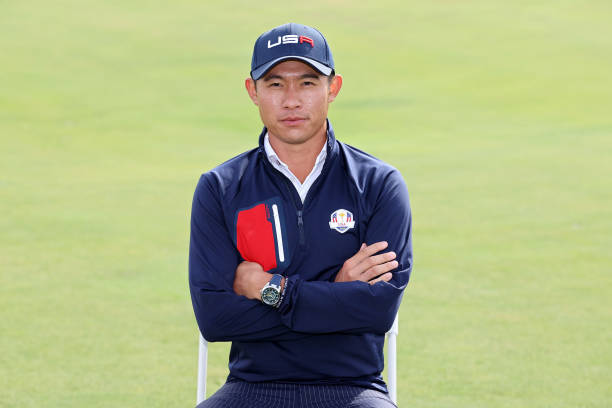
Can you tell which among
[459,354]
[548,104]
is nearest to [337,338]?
[459,354]

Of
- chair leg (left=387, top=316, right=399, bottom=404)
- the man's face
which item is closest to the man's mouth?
the man's face

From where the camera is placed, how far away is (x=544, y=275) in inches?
281

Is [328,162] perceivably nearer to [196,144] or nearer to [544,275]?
[544,275]

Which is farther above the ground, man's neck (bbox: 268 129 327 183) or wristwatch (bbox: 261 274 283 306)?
man's neck (bbox: 268 129 327 183)

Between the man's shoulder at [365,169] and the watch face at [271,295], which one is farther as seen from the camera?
the man's shoulder at [365,169]

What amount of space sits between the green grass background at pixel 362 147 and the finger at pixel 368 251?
1886 mm

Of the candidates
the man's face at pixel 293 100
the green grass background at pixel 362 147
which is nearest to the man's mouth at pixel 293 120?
the man's face at pixel 293 100

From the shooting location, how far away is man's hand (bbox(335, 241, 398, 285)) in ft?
10.0

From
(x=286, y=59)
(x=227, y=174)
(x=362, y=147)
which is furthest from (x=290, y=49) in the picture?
(x=362, y=147)

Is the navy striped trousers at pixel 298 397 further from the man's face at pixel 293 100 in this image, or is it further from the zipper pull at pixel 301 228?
the man's face at pixel 293 100

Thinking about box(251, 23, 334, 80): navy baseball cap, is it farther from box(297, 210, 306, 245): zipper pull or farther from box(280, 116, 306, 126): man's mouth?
box(297, 210, 306, 245): zipper pull

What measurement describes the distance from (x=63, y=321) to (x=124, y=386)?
1.26 metres

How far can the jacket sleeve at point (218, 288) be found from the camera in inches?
120

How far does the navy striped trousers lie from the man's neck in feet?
2.52
